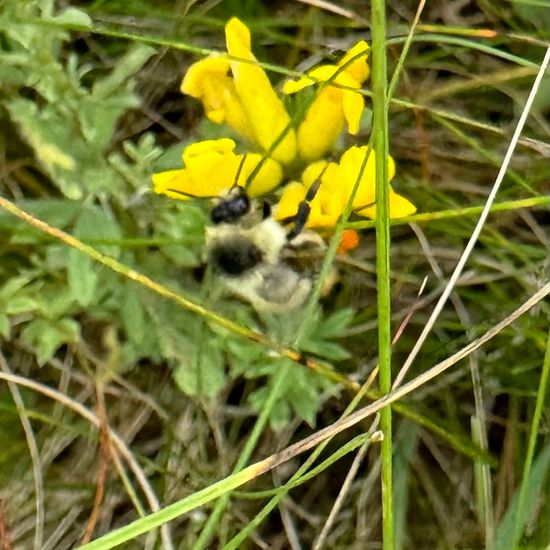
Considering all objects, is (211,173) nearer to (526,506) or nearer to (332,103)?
(332,103)

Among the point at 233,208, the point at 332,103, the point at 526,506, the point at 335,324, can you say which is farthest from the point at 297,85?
the point at 526,506

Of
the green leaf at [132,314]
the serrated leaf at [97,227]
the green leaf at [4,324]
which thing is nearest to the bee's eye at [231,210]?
the serrated leaf at [97,227]

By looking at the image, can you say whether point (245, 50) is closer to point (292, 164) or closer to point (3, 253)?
point (292, 164)

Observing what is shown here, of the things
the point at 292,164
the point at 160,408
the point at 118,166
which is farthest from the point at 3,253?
the point at 292,164

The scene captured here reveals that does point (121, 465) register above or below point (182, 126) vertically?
below

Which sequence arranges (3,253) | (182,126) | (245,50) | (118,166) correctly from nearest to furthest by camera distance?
(245,50), (118,166), (3,253), (182,126)

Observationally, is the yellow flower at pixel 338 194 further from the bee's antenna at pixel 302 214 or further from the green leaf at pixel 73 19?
the green leaf at pixel 73 19
